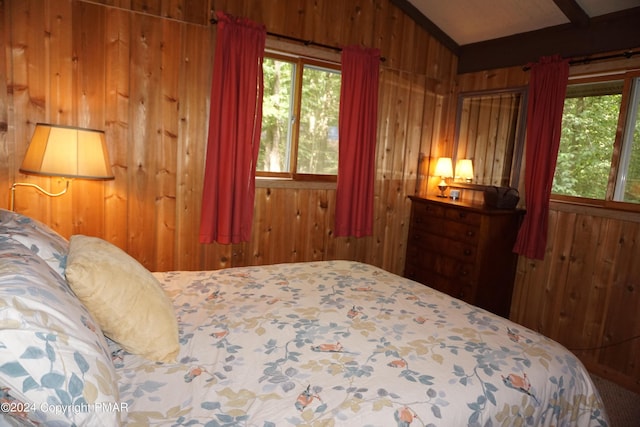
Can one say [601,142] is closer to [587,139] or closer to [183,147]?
[587,139]

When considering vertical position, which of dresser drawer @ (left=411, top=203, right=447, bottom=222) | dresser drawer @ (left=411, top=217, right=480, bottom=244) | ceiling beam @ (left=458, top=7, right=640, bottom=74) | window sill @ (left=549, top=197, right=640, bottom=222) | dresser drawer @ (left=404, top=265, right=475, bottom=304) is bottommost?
dresser drawer @ (left=404, top=265, right=475, bottom=304)

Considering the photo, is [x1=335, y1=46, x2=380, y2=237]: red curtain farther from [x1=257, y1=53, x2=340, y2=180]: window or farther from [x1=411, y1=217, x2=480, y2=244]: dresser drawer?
[x1=411, y1=217, x2=480, y2=244]: dresser drawer

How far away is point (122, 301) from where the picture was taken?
123cm

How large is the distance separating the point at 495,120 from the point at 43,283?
3699mm

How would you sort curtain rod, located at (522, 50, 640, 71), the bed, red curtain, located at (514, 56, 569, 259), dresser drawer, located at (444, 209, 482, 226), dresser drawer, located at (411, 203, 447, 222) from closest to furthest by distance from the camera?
the bed → curtain rod, located at (522, 50, 640, 71) → red curtain, located at (514, 56, 569, 259) → dresser drawer, located at (444, 209, 482, 226) → dresser drawer, located at (411, 203, 447, 222)

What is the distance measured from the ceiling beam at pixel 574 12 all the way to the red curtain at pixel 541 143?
0.27 metres

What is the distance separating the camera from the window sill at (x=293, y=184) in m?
3.27

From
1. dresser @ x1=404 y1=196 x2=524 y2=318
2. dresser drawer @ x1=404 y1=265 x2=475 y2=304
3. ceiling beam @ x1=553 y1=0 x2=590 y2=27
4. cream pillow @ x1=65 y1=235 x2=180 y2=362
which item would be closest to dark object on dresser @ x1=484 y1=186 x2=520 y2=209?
dresser @ x1=404 y1=196 x2=524 y2=318

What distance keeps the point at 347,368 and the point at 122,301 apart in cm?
71

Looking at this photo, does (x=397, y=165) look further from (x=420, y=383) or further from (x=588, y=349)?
(x=420, y=383)

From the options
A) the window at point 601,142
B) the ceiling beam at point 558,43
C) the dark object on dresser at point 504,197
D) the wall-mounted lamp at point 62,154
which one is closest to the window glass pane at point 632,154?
the window at point 601,142

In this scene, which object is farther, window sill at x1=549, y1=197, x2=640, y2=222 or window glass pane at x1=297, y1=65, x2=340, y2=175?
window glass pane at x1=297, y1=65, x2=340, y2=175

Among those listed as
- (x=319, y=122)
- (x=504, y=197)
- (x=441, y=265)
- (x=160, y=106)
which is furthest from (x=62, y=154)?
(x=504, y=197)

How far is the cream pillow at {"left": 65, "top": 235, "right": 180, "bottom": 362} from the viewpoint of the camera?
1169 millimetres
